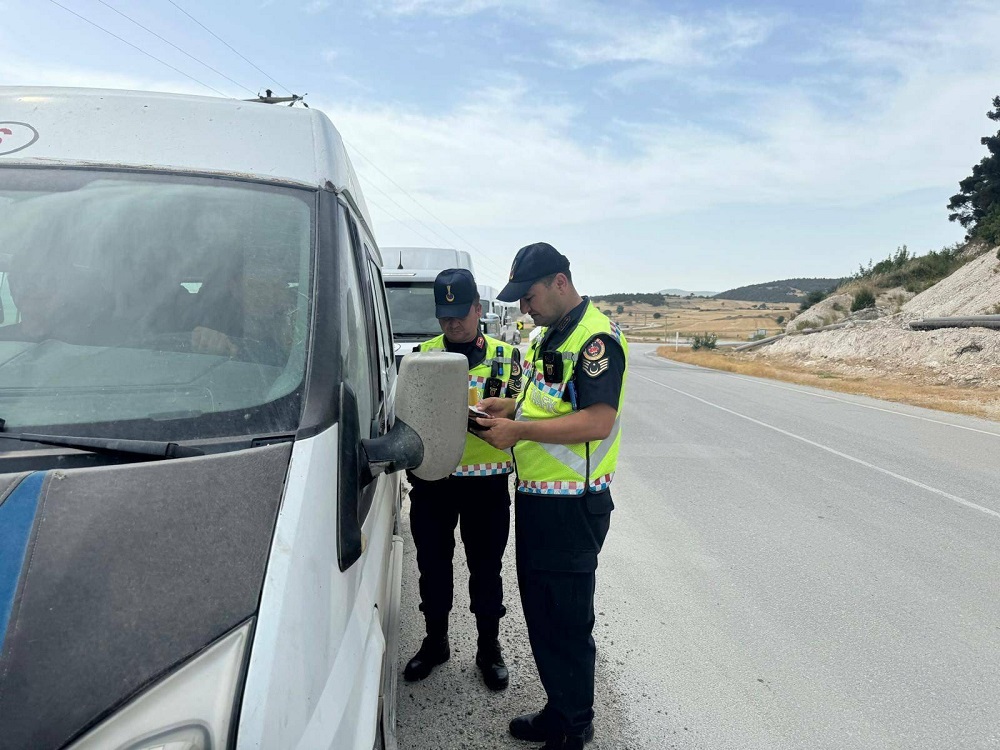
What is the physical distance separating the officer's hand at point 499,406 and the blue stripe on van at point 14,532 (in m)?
1.92

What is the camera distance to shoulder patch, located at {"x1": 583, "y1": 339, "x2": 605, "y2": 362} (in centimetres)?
270

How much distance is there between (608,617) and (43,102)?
3.63m

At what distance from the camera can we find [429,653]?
11.5ft

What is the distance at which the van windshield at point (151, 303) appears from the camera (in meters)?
1.69

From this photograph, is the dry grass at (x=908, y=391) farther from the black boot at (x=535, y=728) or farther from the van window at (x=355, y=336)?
the van window at (x=355, y=336)

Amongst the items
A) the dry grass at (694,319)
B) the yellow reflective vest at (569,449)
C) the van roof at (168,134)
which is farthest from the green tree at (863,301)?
the van roof at (168,134)

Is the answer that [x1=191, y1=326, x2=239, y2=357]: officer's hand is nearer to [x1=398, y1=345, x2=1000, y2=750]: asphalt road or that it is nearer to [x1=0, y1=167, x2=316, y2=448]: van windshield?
[x1=0, y1=167, x2=316, y2=448]: van windshield

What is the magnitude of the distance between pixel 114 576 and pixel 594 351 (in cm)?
183

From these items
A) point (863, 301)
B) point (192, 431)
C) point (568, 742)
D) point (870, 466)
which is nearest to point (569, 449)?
point (568, 742)

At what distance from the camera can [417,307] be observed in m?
9.66

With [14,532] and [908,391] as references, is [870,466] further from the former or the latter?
[908,391]

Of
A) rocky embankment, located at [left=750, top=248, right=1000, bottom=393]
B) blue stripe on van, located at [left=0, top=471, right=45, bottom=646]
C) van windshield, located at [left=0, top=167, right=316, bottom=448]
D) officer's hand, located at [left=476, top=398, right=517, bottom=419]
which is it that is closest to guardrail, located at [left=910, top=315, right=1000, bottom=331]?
rocky embankment, located at [left=750, top=248, right=1000, bottom=393]

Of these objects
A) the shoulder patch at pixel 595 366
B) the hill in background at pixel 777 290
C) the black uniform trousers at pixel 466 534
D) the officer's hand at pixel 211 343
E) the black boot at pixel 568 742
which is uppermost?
the hill in background at pixel 777 290

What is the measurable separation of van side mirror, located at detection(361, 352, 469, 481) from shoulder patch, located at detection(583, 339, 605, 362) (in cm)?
95
